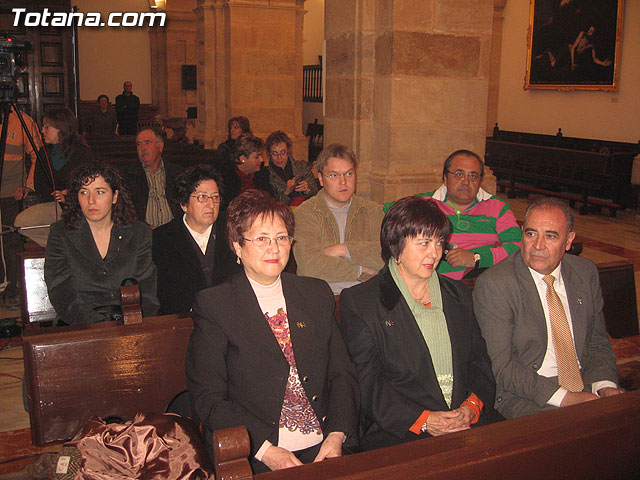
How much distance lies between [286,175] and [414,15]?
1656 millimetres

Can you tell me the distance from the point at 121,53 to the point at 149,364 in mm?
16288

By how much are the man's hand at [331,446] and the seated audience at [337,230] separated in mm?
1224

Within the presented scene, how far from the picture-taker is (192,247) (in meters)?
2.97

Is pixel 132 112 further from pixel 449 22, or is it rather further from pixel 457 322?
pixel 457 322

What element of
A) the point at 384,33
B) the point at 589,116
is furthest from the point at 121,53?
the point at 384,33

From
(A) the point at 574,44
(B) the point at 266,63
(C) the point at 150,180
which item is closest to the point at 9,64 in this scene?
(C) the point at 150,180

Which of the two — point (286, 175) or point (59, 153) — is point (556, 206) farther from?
point (59, 153)

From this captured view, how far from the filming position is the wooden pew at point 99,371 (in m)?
2.13

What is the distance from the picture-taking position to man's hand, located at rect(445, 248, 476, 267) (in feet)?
11.0

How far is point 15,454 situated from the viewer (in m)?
2.77

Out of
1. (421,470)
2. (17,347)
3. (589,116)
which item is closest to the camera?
(421,470)

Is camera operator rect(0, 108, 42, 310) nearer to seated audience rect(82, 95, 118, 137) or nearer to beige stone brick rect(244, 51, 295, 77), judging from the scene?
beige stone brick rect(244, 51, 295, 77)

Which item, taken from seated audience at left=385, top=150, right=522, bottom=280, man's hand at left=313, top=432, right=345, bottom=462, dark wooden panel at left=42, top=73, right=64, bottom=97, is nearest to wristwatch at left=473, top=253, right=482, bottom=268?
seated audience at left=385, top=150, right=522, bottom=280

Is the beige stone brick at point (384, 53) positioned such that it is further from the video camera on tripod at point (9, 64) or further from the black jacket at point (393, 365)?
the black jacket at point (393, 365)
